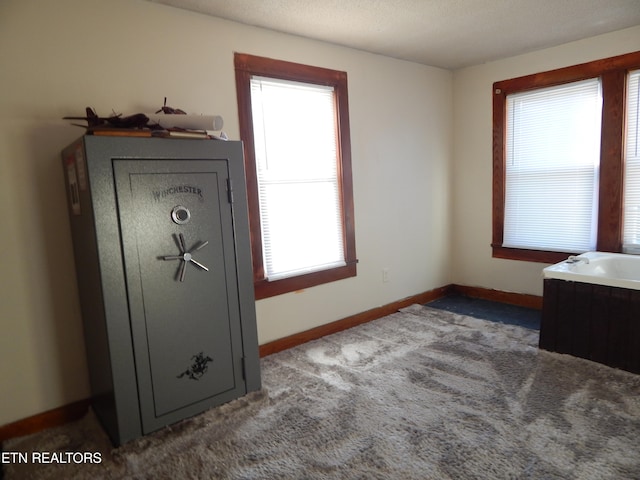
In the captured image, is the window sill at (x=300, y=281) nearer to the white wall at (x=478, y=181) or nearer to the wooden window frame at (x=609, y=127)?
the white wall at (x=478, y=181)

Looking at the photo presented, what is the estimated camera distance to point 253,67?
2.68 m

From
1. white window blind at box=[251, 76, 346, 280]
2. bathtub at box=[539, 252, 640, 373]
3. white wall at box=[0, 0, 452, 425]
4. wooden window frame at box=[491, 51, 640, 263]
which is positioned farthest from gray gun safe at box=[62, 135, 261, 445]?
wooden window frame at box=[491, 51, 640, 263]

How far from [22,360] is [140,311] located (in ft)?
2.30

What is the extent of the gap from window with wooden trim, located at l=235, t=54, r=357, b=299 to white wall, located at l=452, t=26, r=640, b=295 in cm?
150

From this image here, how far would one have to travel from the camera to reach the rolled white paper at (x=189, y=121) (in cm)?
205

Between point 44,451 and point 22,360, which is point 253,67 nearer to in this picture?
point 22,360

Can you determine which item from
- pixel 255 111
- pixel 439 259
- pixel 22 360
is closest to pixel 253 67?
pixel 255 111

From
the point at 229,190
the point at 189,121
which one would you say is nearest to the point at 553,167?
the point at 229,190

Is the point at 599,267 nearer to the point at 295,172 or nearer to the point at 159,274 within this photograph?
the point at 295,172

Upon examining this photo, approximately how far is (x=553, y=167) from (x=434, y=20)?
172 cm

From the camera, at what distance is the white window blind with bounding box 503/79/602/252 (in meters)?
3.32

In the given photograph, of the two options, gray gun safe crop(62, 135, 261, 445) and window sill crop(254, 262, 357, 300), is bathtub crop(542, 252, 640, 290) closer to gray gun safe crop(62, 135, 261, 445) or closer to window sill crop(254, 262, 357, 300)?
window sill crop(254, 262, 357, 300)

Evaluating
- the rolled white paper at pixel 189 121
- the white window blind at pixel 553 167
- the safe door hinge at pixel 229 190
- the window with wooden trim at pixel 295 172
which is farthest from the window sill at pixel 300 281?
the white window blind at pixel 553 167

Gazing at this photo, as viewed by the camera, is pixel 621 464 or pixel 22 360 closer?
pixel 621 464
